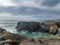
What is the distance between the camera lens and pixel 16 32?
4.17 metres

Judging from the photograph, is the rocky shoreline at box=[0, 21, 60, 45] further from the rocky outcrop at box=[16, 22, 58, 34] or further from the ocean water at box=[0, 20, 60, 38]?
the ocean water at box=[0, 20, 60, 38]

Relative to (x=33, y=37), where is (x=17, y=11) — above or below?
above

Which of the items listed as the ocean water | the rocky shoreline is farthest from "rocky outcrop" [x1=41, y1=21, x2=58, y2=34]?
the ocean water

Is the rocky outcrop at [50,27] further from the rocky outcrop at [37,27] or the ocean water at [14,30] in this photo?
the ocean water at [14,30]

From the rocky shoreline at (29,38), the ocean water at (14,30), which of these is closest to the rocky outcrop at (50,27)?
the rocky shoreline at (29,38)

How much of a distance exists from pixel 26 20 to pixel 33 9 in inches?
18.3

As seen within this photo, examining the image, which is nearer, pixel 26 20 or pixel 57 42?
pixel 57 42

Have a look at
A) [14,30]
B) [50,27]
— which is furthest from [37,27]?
[14,30]

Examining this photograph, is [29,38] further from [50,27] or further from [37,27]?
[50,27]

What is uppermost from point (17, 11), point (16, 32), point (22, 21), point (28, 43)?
point (17, 11)

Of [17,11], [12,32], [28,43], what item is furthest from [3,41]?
[17,11]

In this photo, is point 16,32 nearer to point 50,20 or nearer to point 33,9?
point 33,9

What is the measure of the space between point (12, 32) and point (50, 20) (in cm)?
141

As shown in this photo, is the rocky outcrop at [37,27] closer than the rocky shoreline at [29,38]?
No
